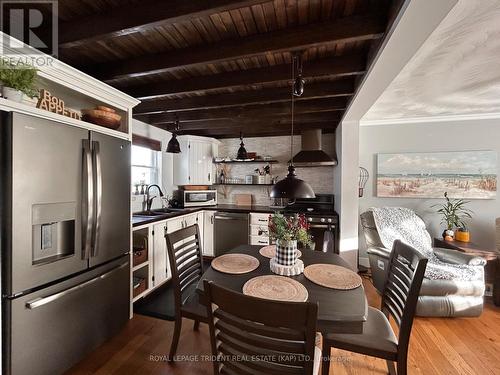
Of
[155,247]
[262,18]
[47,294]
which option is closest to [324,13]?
[262,18]

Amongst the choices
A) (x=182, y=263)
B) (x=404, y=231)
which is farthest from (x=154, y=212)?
(x=404, y=231)

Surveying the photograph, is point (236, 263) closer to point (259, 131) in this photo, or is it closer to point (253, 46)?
point (253, 46)

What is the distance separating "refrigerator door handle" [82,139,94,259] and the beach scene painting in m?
3.82

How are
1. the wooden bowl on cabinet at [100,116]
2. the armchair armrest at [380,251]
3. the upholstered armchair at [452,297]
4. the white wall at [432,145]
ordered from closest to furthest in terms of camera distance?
the wooden bowl on cabinet at [100,116]
the upholstered armchair at [452,297]
the armchair armrest at [380,251]
the white wall at [432,145]

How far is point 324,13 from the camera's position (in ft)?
4.70

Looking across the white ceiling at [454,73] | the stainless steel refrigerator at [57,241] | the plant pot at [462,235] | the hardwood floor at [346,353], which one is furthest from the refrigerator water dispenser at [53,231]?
the plant pot at [462,235]

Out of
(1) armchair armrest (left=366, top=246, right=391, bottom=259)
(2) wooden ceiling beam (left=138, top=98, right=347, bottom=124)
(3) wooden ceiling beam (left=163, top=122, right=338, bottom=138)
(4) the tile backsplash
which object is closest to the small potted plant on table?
(1) armchair armrest (left=366, top=246, right=391, bottom=259)

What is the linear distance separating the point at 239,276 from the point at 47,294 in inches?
49.6

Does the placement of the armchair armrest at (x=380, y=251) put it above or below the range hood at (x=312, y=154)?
below

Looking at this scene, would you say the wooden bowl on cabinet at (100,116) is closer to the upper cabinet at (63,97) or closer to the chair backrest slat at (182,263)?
the upper cabinet at (63,97)

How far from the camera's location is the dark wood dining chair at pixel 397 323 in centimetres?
126

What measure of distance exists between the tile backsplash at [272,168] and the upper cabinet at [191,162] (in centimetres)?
54

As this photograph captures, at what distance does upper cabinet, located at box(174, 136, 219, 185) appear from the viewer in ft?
13.0

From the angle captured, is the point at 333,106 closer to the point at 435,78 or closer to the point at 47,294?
the point at 435,78
